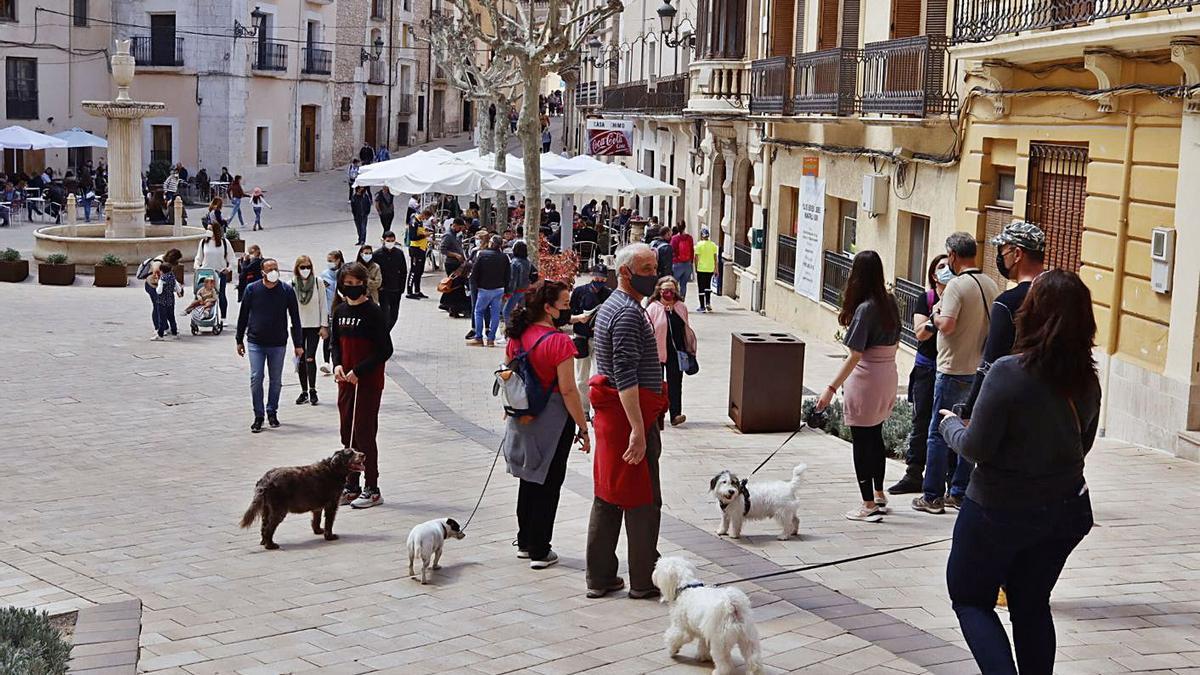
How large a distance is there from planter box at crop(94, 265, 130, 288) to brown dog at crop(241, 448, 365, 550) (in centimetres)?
1788

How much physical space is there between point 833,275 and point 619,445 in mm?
14532

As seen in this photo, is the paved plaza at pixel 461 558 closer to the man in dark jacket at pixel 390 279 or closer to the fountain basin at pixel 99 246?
the man in dark jacket at pixel 390 279

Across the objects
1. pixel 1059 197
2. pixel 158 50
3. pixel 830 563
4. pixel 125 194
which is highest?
pixel 158 50

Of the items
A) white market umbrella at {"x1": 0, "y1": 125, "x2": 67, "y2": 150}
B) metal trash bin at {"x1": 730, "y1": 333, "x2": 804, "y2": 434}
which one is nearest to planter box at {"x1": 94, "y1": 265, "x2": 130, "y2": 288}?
white market umbrella at {"x1": 0, "y1": 125, "x2": 67, "y2": 150}

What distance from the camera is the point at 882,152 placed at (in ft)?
60.5

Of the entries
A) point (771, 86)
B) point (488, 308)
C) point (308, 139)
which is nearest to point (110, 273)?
point (488, 308)

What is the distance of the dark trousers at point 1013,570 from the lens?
15.6 ft

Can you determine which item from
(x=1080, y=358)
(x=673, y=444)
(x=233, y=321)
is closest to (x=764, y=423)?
(x=673, y=444)

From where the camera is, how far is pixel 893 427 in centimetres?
1123

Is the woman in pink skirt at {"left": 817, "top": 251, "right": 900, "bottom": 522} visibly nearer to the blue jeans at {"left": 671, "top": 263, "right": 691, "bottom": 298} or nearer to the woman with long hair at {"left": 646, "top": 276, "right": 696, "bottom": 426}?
the woman with long hair at {"left": 646, "top": 276, "right": 696, "bottom": 426}

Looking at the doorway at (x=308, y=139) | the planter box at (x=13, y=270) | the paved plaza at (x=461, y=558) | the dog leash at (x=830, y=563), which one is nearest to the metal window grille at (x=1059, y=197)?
the paved plaza at (x=461, y=558)

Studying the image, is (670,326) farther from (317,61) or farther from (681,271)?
(317,61)

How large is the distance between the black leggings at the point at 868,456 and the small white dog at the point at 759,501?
0.49m

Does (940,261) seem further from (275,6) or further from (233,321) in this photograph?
(275,6)
